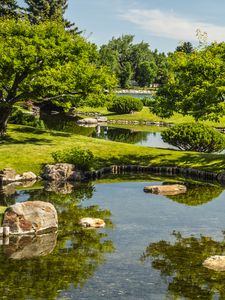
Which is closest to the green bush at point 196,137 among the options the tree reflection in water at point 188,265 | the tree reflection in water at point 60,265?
the tree reflection in water at point 60,265

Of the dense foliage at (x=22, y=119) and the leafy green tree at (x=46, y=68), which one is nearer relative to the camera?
the leafy green tree at (x=46, y=68)

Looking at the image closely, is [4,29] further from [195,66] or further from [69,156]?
[195,66]

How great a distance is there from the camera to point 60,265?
21375 millimetres

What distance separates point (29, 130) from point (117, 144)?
11.5 metres

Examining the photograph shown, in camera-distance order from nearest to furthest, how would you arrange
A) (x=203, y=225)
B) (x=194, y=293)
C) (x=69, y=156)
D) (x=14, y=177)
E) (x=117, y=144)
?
1. (x=194, y=293)
2. (x=203, y=225)
3. (x=14, y=177)
4. (x=69, y=156)
5. (x=117, y=144)

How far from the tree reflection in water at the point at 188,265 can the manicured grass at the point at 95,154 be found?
20.0 metres

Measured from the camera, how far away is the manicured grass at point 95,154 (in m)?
44.0

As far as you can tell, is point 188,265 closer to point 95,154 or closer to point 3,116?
point 95,154

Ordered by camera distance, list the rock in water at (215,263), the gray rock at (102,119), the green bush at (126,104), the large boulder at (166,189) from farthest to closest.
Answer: the green bush at (126,104) → the gray rock at (102,119) → the large boulder at (166,189) → the rock in water at (215,263)

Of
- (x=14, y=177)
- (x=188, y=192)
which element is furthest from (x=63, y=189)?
(x=188, y=192)

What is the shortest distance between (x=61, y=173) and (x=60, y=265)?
20.3 metres

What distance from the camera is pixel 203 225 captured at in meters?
28.3

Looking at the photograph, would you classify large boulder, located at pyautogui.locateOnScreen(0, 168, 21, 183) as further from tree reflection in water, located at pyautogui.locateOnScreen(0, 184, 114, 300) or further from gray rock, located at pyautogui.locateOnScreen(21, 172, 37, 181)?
tree reflection in water, located at pyautogui.locateOnScreen(0, 184, 114, 300)

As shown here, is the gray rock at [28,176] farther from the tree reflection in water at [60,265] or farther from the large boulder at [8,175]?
the tree reflection in water at [60,265]
